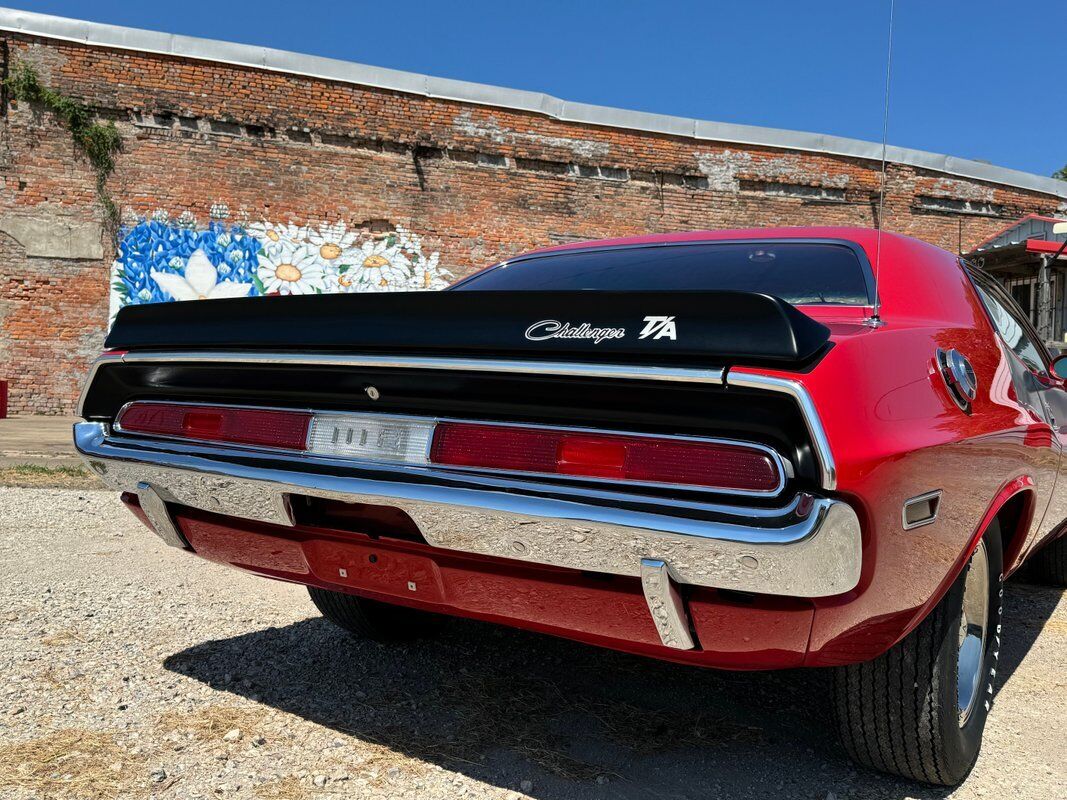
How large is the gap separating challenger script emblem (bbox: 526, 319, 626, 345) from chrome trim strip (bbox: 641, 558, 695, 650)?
416mm

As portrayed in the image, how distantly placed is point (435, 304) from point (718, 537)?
2.56ft

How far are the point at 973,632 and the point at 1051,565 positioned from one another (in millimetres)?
2300

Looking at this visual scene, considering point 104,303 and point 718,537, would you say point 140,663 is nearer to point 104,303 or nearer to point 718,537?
point 718,537

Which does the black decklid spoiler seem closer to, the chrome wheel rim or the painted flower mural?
the chrome wheel rim

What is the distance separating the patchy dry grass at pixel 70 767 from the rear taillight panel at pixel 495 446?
79 centimetres

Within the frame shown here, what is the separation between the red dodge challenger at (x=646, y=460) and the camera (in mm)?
1494

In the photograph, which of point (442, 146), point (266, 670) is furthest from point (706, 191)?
point (266, 670)

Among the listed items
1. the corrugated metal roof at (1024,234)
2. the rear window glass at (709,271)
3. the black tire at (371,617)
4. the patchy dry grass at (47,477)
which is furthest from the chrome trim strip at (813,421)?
the corrugated metal roof at (1024,234)

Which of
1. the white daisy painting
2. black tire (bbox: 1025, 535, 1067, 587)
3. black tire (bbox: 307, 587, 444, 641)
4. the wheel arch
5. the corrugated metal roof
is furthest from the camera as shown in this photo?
the corrugated metal roof

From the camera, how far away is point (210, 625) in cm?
316

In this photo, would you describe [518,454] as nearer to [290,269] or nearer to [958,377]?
[958,377]

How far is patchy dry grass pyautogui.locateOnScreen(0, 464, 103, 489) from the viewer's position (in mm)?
6004

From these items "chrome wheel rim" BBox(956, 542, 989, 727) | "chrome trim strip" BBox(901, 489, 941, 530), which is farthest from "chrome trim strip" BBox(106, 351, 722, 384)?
"chrome wheel rim" BBox(956, 542, 989, 727)

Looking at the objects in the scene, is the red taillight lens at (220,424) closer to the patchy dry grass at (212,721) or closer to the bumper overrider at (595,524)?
the bumper overrider at (595,524)
